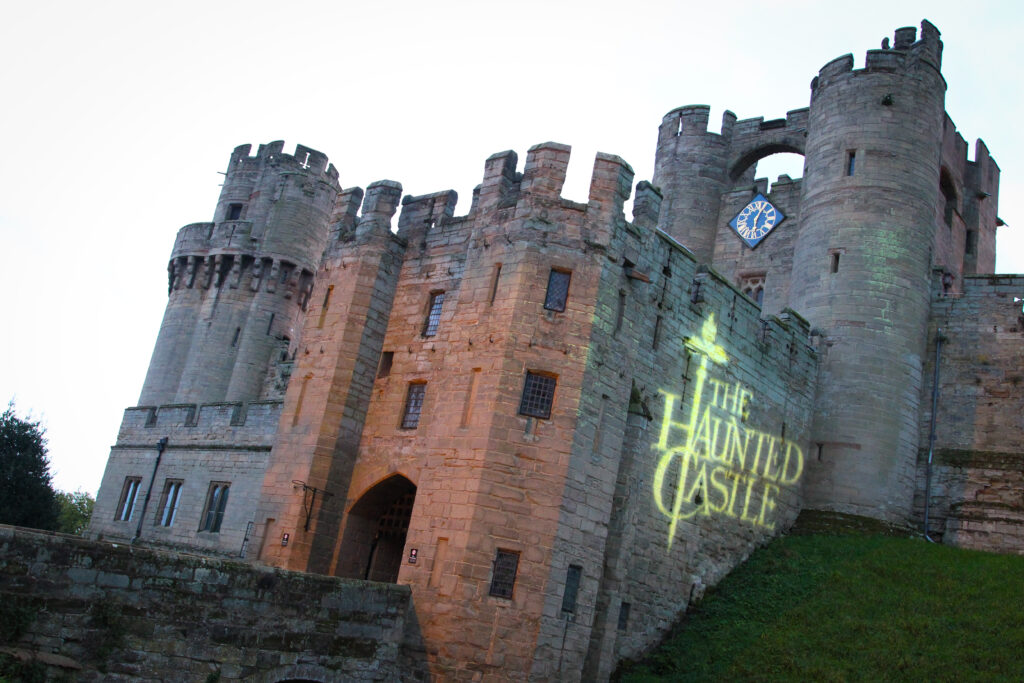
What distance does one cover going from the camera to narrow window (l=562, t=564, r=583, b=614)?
16.5 meters

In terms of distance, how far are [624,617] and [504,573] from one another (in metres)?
3.82

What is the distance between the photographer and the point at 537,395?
1725 cm

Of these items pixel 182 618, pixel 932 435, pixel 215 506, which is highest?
pixel 932 435

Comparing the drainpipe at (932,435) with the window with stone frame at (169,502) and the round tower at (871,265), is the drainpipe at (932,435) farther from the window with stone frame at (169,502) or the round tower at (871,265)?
the window with stone frame at (169,502)

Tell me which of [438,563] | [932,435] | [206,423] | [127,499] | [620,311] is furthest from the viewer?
[127,499]

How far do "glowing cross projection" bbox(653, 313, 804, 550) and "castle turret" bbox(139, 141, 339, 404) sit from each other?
2064 cm

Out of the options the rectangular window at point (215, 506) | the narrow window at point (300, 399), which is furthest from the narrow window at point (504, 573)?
the rectangular window at point (215, 506)

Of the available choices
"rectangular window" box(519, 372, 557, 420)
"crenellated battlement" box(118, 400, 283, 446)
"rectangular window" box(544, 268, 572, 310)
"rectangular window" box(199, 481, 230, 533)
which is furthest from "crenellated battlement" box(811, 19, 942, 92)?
"rectangular window" box(199, 481, 230, 533)

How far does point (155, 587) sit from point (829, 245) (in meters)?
19.6

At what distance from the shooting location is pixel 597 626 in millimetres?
17484

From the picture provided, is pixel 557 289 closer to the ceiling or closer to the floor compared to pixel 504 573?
closer to the ceiling

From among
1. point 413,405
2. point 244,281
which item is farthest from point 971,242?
point 244,281

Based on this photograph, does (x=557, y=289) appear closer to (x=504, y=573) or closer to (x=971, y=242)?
(x=504, y=573)

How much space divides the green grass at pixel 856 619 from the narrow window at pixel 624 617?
0.76 meters
